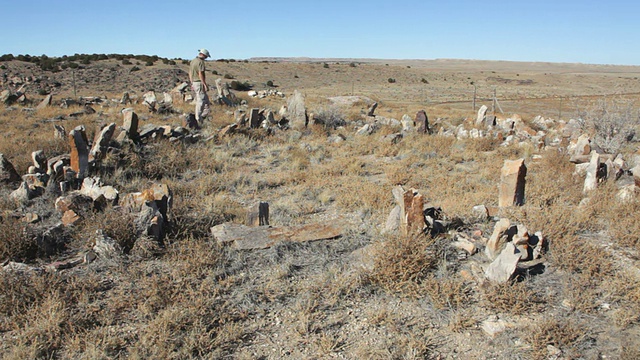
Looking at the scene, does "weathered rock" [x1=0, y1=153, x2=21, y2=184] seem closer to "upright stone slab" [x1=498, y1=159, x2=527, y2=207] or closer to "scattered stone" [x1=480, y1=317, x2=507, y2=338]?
"scattered stone" [x1=480, y1=317, x2=507, y2=338]

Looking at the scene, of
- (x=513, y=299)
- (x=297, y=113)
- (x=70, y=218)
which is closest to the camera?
(x=513, y=299)

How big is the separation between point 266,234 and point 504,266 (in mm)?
2585

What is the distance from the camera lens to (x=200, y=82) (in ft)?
39.5

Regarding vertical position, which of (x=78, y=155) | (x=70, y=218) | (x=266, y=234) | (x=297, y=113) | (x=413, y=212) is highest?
(x=297, y=113)

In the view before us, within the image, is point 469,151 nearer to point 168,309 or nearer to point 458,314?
point 458,314

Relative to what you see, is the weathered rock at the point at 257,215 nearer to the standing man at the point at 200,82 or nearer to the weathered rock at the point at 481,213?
the weathered rock at the point at 481,213

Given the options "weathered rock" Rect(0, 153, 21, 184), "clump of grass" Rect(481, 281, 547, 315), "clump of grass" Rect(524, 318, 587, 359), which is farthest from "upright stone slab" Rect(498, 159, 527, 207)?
"weathered rock" Rect(0, 153, 21, 184)

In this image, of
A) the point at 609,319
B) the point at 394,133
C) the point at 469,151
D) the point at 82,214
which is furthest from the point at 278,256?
the point at 394,133

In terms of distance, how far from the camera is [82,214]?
5.29 meters

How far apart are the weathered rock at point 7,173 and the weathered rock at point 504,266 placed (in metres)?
7.30

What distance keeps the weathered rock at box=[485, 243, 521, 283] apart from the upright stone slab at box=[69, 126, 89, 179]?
6279mm

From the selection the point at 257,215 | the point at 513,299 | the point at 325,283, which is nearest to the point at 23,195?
the point at 257,215

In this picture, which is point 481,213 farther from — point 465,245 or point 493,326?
point 493,326

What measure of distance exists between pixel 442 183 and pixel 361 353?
4.96 m
